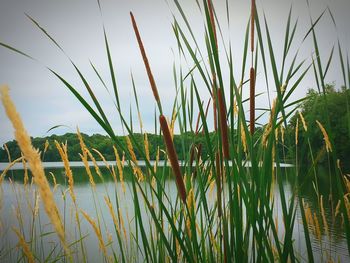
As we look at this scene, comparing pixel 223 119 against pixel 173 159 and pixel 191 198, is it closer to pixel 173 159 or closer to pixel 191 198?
pixel 173 159

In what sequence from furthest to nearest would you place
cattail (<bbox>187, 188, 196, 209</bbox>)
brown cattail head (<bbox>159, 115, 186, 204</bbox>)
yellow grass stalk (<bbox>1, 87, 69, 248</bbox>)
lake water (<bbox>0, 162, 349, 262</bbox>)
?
1. lake water (<bbox>0, 162, 349, 262</bbox>)
2. cattail (<bbox>187, 188, 196, 209</bbox>)
3. brown cattail head (<bbox>159, 115, 186, 204</bbox>)
4. yellow grass stalk (<bbox>1, 87, 69, 248</bbox>)

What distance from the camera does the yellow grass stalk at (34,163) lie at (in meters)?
0.44

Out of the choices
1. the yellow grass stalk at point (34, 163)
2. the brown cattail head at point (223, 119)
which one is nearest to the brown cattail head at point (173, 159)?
the brown cattail head at point (223, 119)

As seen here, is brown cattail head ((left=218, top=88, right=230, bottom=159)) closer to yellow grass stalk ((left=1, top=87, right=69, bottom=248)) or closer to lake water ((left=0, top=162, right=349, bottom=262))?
lake water ((left=0, top=162, right=349, bottom=262))

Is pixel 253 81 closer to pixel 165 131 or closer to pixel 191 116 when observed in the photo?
pixel 191 116

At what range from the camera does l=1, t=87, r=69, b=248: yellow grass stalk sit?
44cm

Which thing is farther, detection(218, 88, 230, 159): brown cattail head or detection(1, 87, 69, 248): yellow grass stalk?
detection(218, 88, 230, 159): brown cattail head

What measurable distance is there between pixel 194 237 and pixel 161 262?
1.45 feet

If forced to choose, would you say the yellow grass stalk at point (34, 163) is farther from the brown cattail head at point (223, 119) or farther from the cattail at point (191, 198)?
the cattail at point (191, 198)

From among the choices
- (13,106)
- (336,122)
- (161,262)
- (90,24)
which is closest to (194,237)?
(161,262)

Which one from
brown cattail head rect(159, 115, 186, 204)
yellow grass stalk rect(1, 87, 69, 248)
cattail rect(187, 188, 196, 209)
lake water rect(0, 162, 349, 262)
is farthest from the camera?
lake water rect(0, 162, 349, 262)

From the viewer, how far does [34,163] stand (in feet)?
1.48

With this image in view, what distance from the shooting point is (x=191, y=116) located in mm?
1103

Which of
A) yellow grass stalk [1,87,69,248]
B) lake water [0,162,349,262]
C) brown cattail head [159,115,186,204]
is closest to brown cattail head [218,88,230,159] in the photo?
brown cattail head [159,115,186,204]
